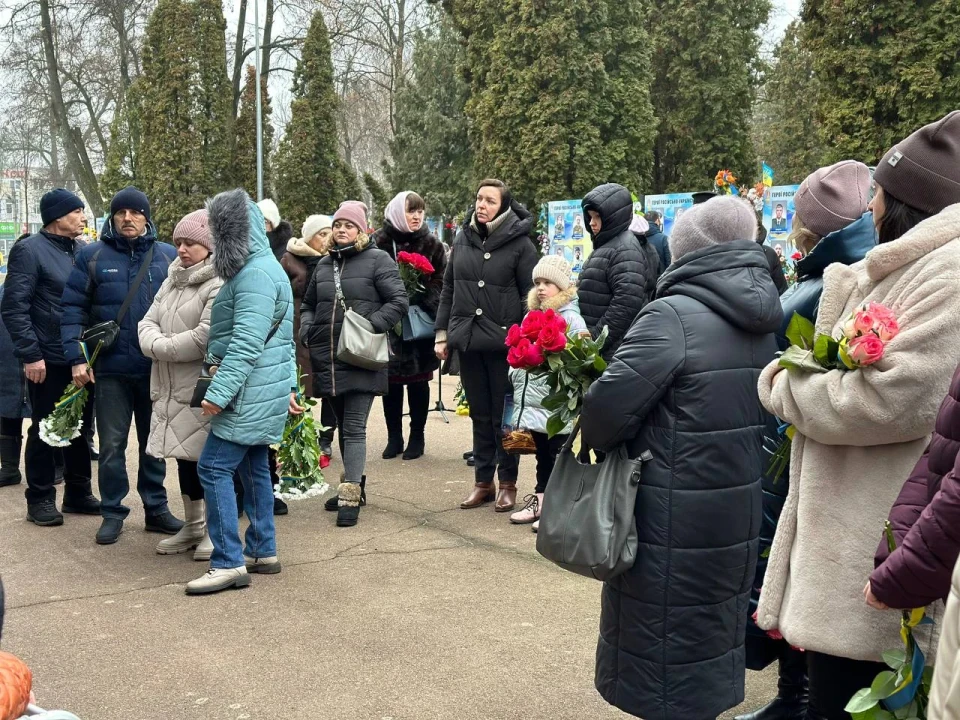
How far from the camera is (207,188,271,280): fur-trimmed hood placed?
545cm

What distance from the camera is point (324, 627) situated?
5.06 meters

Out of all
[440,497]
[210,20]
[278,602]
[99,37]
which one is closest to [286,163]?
[210,20]

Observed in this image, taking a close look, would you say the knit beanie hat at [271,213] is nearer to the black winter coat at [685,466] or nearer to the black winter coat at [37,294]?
the black winter coat at [37,294]

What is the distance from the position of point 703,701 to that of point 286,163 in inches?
1217

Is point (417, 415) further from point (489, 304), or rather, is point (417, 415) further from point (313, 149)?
point (313, 149)

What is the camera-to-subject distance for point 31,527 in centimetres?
710

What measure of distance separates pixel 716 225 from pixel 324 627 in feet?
9.29

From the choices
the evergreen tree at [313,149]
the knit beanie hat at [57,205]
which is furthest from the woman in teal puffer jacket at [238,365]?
the evergreen tree at [313,149]

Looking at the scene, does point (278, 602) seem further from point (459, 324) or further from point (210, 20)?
point (210, 20)

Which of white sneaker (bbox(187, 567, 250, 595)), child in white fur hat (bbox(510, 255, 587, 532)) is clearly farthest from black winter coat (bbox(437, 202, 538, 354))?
white sneaker (bbox(187, 567, 250, 595))

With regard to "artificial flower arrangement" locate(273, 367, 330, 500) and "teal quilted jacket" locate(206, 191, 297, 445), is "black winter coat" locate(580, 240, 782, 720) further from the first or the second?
"artificial flower arrangement" locate(273, 367, 330, 500)

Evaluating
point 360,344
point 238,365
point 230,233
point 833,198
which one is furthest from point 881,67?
point 833,198

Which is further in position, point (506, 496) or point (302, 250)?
point (302, 250)

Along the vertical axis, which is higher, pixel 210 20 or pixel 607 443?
pixel 210 20
